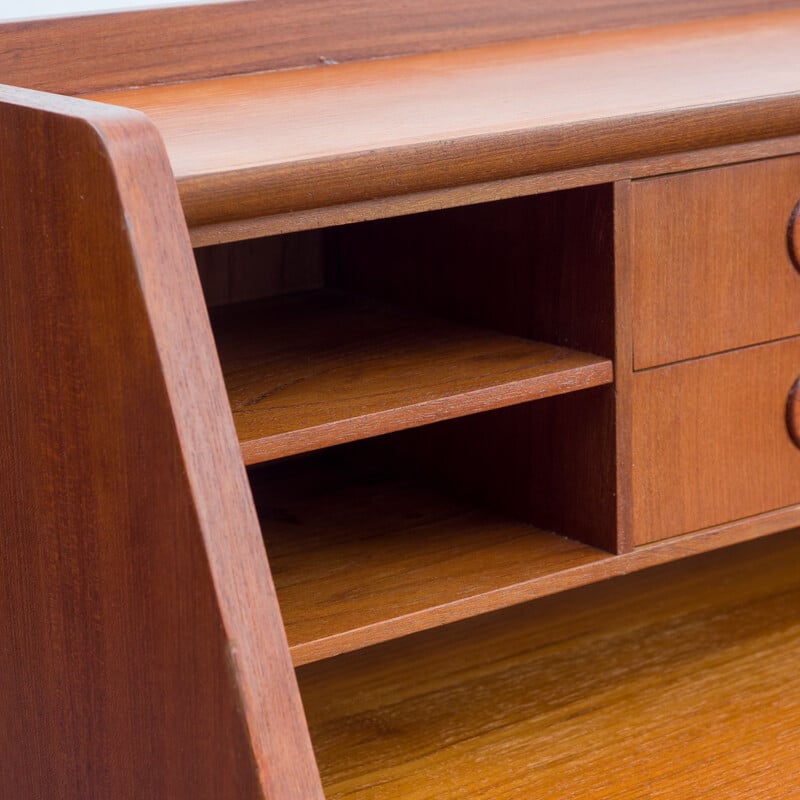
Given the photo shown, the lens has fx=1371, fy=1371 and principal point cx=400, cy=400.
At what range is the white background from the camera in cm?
93

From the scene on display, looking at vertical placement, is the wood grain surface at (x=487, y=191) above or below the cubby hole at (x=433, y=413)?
above

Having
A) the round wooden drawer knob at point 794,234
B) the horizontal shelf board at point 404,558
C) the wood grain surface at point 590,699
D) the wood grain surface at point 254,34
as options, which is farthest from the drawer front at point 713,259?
the wood grain surface at point 254,34

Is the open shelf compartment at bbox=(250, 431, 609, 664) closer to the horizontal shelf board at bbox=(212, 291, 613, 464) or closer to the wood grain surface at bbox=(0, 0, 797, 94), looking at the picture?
the horizontal shelf board at bbox=(212, 291, 613, 464)

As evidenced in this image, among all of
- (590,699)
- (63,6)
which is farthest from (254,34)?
(590,699)

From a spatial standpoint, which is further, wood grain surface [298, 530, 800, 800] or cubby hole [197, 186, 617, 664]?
wood grain surface [298, 530, 800, 800]

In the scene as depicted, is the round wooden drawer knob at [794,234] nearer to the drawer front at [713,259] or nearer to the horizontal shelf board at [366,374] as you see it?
the drawer front at [713,259]

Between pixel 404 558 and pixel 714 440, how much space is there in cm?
19

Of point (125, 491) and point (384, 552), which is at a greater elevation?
point (125, 491)

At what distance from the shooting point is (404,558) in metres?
0.81

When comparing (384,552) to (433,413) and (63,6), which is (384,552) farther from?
(63,6)

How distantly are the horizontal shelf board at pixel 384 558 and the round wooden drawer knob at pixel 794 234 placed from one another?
209 millimetres

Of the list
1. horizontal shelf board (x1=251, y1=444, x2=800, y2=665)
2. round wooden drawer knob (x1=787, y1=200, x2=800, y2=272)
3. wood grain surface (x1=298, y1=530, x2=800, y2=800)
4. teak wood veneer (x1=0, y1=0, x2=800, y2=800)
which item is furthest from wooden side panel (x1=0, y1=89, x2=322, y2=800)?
round wooden drawer knob (x1=787, y1=200, x2=800, y2=272)

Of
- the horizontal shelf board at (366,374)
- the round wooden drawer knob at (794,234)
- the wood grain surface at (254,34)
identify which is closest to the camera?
the horizontal shelf board at (366,374)

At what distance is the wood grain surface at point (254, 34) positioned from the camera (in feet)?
3.00
